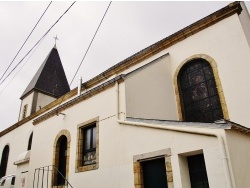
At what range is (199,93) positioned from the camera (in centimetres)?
771

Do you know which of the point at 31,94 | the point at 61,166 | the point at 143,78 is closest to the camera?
the point at 143,78

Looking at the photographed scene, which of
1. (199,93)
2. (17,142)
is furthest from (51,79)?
(199,93)

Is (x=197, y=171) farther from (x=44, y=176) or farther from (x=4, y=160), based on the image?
(x=4, y=160)

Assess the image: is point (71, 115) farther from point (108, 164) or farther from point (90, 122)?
point (108, 164)

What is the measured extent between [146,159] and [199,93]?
133 inches

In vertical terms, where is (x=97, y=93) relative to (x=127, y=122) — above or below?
above

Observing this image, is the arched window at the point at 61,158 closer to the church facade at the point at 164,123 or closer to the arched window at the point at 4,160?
the church facade at the point at 164,123

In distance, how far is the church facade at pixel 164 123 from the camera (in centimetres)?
449

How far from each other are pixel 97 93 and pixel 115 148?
6.69 ft

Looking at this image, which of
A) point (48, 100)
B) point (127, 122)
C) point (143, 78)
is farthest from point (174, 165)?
point (48, 100)

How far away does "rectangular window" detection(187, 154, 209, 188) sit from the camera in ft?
14.9

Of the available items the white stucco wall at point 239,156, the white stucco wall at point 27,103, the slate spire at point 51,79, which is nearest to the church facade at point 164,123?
the white stucco wall at point 239,156

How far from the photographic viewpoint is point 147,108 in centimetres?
682

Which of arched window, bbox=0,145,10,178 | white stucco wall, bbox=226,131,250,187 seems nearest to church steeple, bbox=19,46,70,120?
arched window, bbox=0,145,10,178
